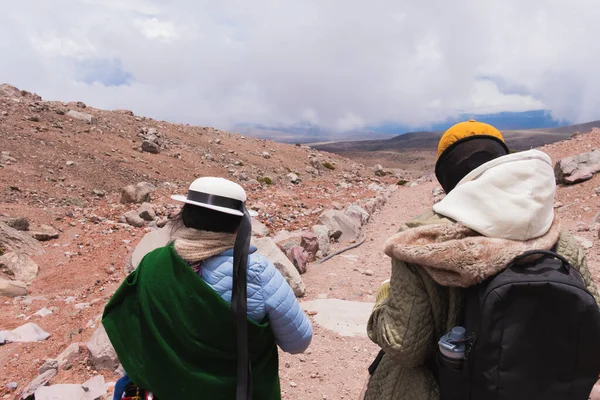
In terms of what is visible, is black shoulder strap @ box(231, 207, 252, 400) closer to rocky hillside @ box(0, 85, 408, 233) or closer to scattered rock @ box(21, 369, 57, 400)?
scattered rock @ box(21, 369, 57, 400)

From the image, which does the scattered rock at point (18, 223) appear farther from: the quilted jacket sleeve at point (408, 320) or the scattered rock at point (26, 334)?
the quilted jacket sleeve at point (408, 320)

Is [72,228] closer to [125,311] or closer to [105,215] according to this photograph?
[105,215]

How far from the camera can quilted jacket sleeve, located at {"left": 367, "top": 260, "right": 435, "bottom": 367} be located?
141 cm

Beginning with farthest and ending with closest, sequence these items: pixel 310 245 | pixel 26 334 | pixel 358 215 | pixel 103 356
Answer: pixel 358 215
pixel 310 245
pixel 26 334
pixel 103 356

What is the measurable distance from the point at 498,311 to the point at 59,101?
1042 inches

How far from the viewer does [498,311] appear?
1.21 m

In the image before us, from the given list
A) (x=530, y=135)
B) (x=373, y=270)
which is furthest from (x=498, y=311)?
(x=530, y=135)

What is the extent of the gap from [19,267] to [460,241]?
26.7 feet

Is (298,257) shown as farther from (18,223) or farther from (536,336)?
(18,223)

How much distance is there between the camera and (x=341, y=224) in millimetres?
9461

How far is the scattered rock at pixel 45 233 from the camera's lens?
9.01 m

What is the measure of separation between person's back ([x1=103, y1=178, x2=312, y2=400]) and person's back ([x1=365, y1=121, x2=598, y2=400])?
1.99 feet

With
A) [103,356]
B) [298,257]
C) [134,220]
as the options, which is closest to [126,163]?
[134,220]

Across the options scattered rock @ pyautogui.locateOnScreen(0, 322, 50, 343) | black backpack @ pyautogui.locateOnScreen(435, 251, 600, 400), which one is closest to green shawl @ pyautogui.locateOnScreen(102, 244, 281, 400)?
black backpack @ pyautogui.locateOnScreen(435, 251, 600, 400)
